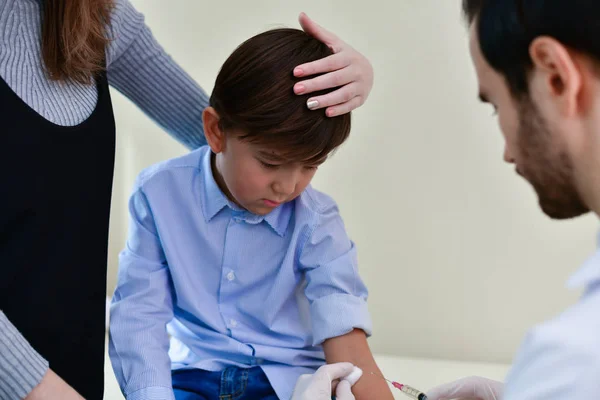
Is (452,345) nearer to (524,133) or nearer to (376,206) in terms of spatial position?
(376,206)

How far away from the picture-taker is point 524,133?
82 cm

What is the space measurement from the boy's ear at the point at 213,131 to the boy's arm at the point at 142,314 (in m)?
0.18

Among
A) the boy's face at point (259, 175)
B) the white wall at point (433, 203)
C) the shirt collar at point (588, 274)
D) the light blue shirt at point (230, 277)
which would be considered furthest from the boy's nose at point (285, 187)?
the white wall at point (433, 203)

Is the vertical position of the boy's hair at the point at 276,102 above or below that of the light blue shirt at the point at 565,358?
above

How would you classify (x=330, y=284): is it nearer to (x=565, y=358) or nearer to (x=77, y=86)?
(x=77, y=86)

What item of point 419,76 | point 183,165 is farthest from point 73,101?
point 419,76

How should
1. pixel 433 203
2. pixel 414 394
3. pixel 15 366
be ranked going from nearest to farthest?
pixel 15 366, pixel 414 394, pixel 433 203

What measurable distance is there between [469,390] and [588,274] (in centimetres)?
64

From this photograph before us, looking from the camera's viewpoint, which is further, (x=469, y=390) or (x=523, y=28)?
(x=469, y=390)

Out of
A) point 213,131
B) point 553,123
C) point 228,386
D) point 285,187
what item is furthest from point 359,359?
point 553,123

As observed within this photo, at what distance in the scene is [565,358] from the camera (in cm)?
66

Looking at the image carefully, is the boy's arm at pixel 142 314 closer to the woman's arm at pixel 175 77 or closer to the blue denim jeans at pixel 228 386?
the blue denim jeans at pixel 228 386

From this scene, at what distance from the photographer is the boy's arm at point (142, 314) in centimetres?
128

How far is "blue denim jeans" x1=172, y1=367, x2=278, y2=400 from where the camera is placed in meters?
1.31
